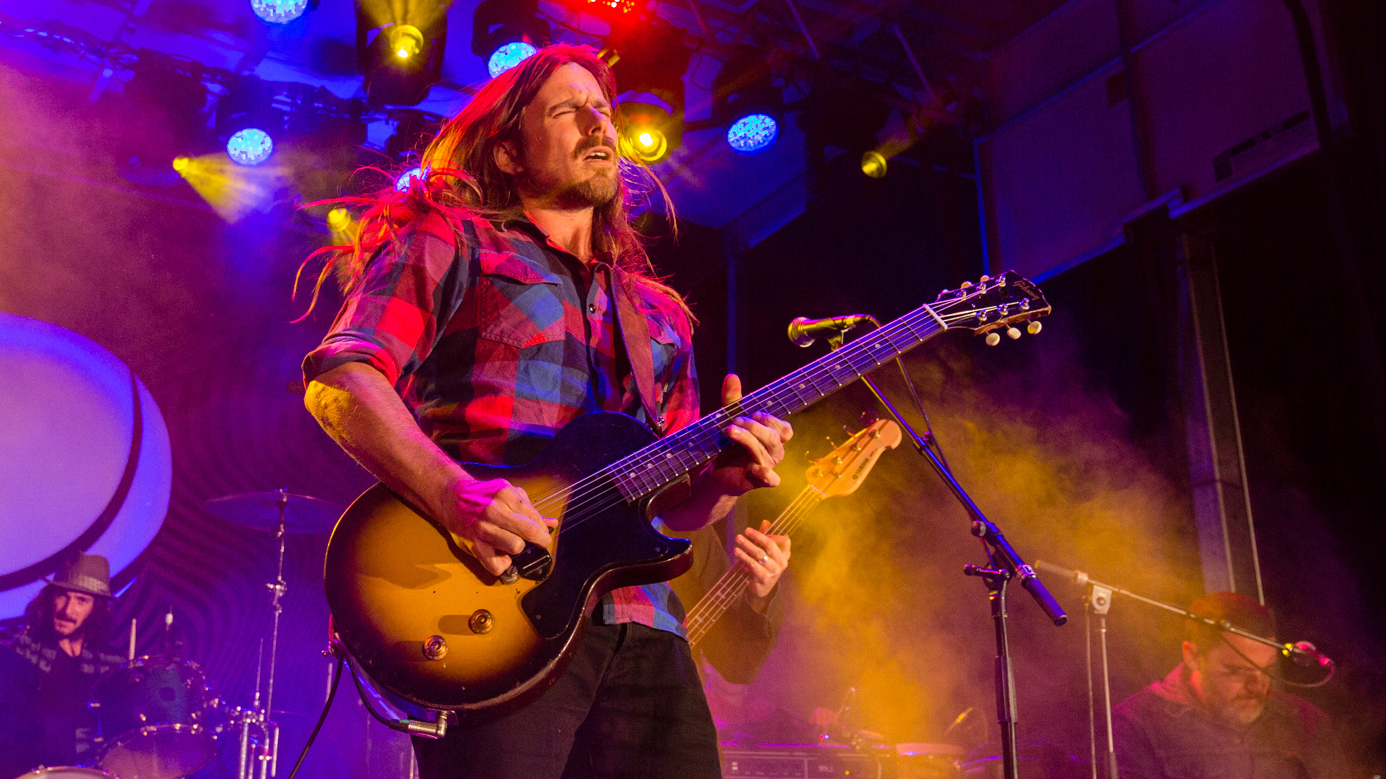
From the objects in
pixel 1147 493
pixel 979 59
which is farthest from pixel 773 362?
pixel 1147 493

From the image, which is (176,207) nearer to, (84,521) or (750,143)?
(84,521)

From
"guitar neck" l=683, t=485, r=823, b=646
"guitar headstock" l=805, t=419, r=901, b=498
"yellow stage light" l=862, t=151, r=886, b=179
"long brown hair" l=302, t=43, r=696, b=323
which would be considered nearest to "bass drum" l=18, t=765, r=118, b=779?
"guitar neck" l=683, t=485, r=823, b=646

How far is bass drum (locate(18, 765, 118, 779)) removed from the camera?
16.1 ft

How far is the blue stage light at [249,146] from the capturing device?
6.96 m

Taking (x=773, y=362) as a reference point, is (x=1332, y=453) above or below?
below

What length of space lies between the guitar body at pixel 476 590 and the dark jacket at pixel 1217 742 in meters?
3.88

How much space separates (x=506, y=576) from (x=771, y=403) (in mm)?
834

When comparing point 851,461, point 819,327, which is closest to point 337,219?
point 851,461

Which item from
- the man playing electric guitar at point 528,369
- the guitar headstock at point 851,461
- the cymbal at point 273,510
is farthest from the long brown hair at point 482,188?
the cymbal at point 273,510

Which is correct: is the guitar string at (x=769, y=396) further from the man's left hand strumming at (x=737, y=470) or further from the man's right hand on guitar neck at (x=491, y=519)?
the man's right hand on guitar neck at (x=491, y=519)

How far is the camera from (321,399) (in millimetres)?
1756

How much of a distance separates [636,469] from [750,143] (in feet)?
17.6

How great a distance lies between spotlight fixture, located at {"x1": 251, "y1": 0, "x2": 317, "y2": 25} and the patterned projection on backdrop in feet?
9.83

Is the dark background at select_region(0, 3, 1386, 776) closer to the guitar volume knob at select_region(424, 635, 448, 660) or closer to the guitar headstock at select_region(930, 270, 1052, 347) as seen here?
the guitar headstock at select_region(930, 270, 1052, 347)
